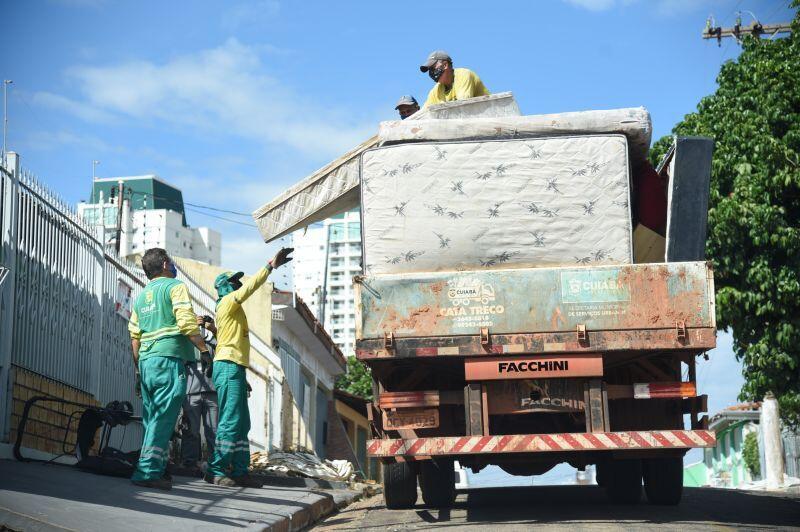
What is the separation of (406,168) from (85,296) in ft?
13.0

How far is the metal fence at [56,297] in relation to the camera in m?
8.95

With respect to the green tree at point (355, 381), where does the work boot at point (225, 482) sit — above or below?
below

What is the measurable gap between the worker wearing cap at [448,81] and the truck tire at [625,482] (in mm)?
3678

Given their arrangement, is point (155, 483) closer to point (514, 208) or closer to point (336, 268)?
point (514, 208)

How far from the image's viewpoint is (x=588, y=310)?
26.4 ft

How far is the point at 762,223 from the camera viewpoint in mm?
14984

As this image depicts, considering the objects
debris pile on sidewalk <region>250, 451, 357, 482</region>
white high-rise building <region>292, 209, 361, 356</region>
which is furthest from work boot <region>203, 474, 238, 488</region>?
white high-rise building <region>292, 209, 361, 356</region>

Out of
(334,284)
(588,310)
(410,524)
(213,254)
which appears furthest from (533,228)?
(334,284)

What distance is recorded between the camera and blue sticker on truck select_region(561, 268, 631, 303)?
8.04 meters

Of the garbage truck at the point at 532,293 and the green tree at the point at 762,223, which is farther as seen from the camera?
the green tree at the point at 762,223

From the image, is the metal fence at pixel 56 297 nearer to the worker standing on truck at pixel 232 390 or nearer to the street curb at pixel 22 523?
the worker standing on truck at pixel 232 390

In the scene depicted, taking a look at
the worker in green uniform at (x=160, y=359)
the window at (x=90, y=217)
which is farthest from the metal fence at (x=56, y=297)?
the worker in green uniform at (x=160, y=359)

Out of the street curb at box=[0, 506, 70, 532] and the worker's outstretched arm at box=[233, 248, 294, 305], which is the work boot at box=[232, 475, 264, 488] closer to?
the worker's outstretched arm at box=[233, 248, 294, 305]

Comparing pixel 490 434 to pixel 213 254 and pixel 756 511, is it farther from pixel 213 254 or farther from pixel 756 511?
pixel 213 254
